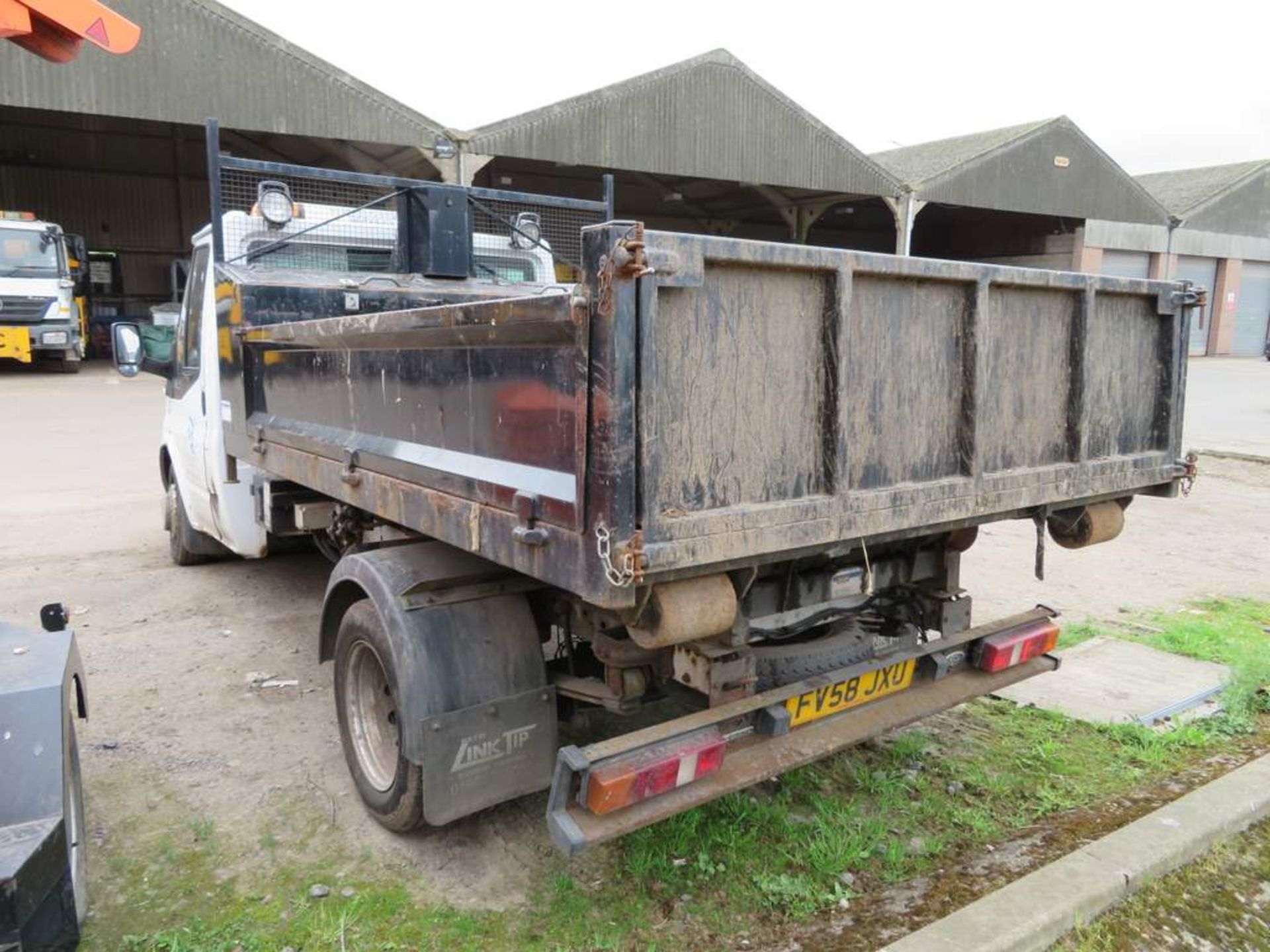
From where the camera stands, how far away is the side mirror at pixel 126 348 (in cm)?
529

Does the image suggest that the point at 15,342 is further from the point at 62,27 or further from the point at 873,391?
the point at 873,391

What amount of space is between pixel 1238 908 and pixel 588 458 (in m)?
2.59

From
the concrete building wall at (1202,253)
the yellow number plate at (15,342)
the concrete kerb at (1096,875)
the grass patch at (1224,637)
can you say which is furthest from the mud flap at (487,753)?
the concrete building wall at (1202,253)

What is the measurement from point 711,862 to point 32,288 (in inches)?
780

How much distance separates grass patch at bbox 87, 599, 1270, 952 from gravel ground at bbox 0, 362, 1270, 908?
0.15 meters

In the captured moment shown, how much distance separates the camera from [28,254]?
58.9 ft

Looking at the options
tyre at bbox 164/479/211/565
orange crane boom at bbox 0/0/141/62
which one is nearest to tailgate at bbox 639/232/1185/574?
orange crane boom at bbox 0/0/141/62

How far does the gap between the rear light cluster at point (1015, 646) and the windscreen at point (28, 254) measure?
20.1m

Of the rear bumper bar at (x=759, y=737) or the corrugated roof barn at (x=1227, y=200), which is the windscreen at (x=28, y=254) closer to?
the rear bumper bar at (x=759, y=737)

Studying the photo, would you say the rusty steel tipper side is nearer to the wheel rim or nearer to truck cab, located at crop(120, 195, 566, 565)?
the wheel rim

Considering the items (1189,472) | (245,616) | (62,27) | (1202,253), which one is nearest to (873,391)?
(1189,472)

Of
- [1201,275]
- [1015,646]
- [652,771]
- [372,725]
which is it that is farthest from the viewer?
[1201,275]

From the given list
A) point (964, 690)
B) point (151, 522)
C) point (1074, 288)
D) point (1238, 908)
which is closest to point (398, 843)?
point (964, 690)

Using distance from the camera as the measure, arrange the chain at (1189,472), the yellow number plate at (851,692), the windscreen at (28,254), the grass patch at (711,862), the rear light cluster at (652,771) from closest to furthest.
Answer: the rear light cluster at (652,771), the grass patch at (711,862), the yellow number plate at (851,692), the chain at (1189,472), the windscreen at (28,254)
